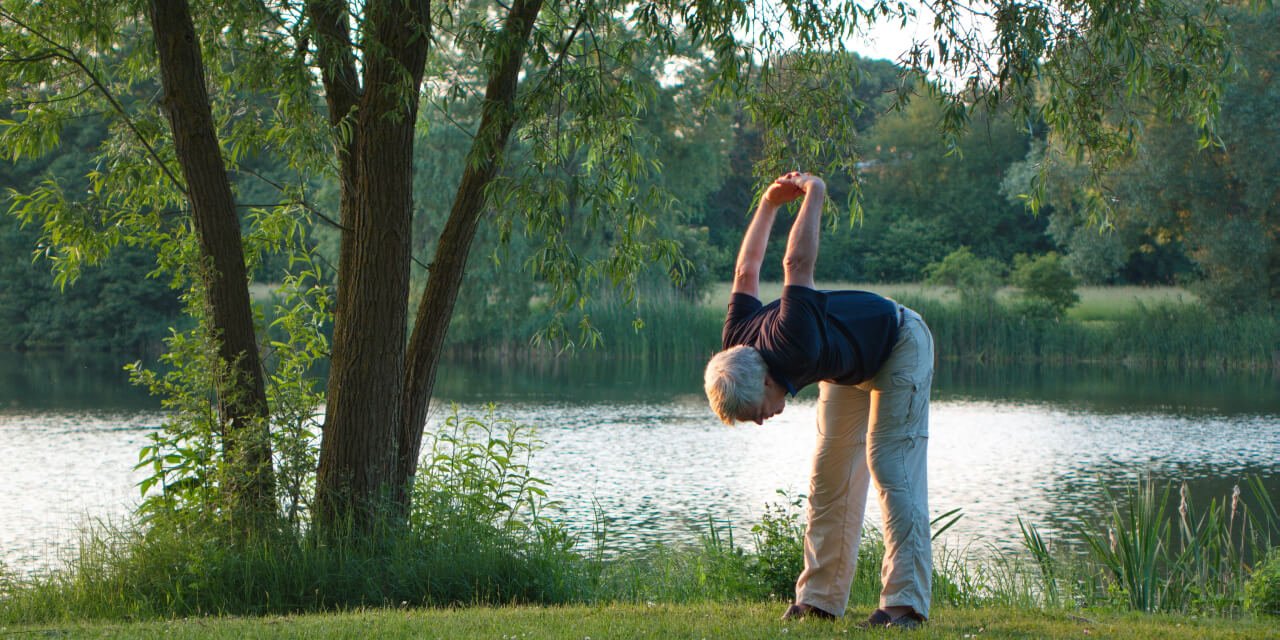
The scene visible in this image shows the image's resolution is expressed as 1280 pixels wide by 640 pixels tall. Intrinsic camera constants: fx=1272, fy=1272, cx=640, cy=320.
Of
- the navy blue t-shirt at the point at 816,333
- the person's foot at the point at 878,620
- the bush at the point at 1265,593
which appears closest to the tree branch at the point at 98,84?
the navy blue t-shirt at the point at 816,333

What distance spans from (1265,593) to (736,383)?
11.2 ft

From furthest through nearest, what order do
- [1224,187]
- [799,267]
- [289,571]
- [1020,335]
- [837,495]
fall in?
[1020,335] < [1224,187] < [289,571] < [837,495] < [799,267]

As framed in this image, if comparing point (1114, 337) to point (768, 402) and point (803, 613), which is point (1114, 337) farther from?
point (768, 402)

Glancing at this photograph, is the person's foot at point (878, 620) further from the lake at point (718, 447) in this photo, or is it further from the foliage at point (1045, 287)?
the foliage at point (1045, 287)

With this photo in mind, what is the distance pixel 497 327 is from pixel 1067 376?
12.9 m

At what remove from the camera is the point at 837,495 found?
452cm

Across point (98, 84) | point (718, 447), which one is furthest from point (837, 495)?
point (718, 447)

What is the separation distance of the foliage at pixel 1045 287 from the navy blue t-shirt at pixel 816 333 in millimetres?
28295

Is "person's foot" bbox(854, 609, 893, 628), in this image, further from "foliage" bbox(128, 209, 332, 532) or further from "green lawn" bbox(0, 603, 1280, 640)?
"foliage" bbox(128, 209, 332, 532)

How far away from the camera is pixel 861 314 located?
4.18 metres

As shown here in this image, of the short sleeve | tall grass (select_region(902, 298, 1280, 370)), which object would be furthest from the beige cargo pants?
tall grass (select_region(902, 298, 1280, 370))

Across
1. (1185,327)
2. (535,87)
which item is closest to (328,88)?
(535,87)

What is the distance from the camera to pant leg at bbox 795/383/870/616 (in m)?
4.50

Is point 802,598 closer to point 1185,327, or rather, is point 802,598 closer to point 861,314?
point 861,314
